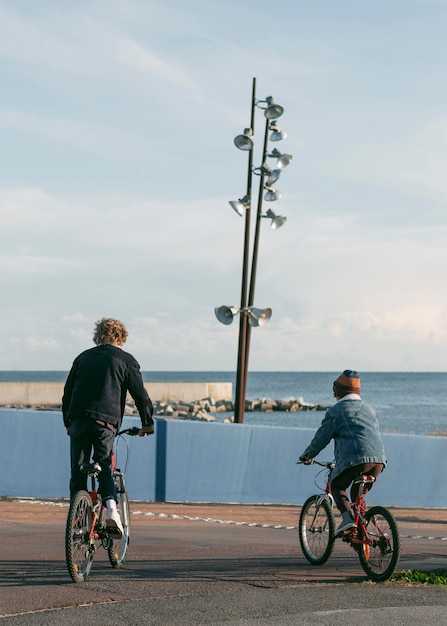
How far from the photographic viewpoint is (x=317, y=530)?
8.46m

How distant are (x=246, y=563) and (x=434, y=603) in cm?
199

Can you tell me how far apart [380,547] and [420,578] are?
355 millimetres

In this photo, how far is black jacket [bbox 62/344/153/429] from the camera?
7434mm

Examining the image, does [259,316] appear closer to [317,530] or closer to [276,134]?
[276,134]

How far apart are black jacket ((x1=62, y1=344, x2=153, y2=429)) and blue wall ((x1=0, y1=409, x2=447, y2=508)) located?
7.47m

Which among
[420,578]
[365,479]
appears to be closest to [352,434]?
[365,479]

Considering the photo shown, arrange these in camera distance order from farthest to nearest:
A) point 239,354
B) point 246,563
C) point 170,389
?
point 170,389 → point 239,354 → point 246,563

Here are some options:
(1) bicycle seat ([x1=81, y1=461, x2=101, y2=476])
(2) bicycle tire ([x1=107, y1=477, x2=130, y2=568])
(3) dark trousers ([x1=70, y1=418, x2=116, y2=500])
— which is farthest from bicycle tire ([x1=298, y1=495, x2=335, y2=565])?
(1) bicycle seat ([x1=81, y1=461, x2=101, y2=476])

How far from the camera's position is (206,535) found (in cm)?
1092

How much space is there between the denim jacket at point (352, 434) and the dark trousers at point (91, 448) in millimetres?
1562

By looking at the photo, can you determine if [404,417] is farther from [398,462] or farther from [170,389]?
[398,462]

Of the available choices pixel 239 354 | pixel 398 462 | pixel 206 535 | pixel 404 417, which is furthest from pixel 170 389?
pixel 206 535

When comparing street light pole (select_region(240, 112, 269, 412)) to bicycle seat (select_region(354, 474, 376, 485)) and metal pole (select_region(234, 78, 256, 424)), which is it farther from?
bicycle seat (select_region(354, 474, 376, 485))

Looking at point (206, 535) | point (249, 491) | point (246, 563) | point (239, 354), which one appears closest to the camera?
point (246, 563)
